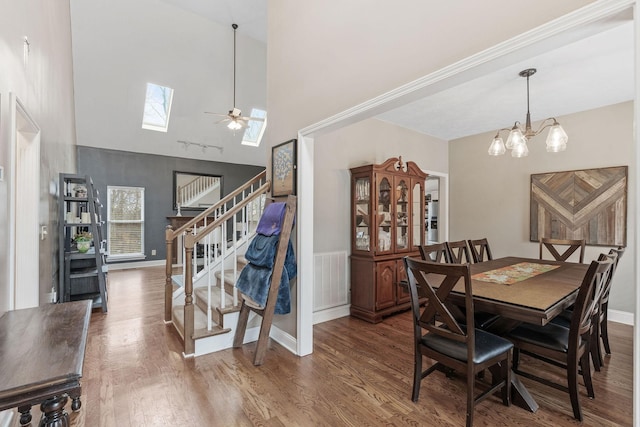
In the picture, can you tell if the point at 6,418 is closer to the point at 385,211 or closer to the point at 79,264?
the point at 79,264

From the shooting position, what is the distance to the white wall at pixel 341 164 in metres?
3.69

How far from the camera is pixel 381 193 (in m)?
3.92

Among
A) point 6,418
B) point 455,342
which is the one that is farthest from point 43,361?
point 455,342

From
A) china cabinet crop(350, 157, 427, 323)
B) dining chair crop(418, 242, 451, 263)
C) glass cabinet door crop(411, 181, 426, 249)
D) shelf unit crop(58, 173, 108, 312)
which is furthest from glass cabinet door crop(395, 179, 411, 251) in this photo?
shelf unit crop(58, 173, 108, 312)

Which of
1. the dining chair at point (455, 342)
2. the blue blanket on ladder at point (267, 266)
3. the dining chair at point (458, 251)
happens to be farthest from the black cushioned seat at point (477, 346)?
the blue blanket on ladder at point (267, 266)

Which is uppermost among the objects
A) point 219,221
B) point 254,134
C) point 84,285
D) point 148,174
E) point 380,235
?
point 254,134

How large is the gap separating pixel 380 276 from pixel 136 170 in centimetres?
639

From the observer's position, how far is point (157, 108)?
6734mm

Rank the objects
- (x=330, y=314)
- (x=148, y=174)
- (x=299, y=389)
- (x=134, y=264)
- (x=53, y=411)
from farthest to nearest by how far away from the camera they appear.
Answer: (x=148, y=174) < (x=134, y=264) < (x=330, y=314) < (x=299, y=389) < (x=53, y=411)

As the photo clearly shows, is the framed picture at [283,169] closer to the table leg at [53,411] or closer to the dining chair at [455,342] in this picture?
the dining chair at [455,342]

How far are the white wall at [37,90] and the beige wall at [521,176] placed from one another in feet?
17.0

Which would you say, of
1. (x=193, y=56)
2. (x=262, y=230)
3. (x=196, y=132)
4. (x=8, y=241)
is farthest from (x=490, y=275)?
(x=196, y=132)

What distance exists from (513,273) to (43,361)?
3101mm

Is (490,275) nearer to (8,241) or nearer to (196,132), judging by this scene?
(8,241)
